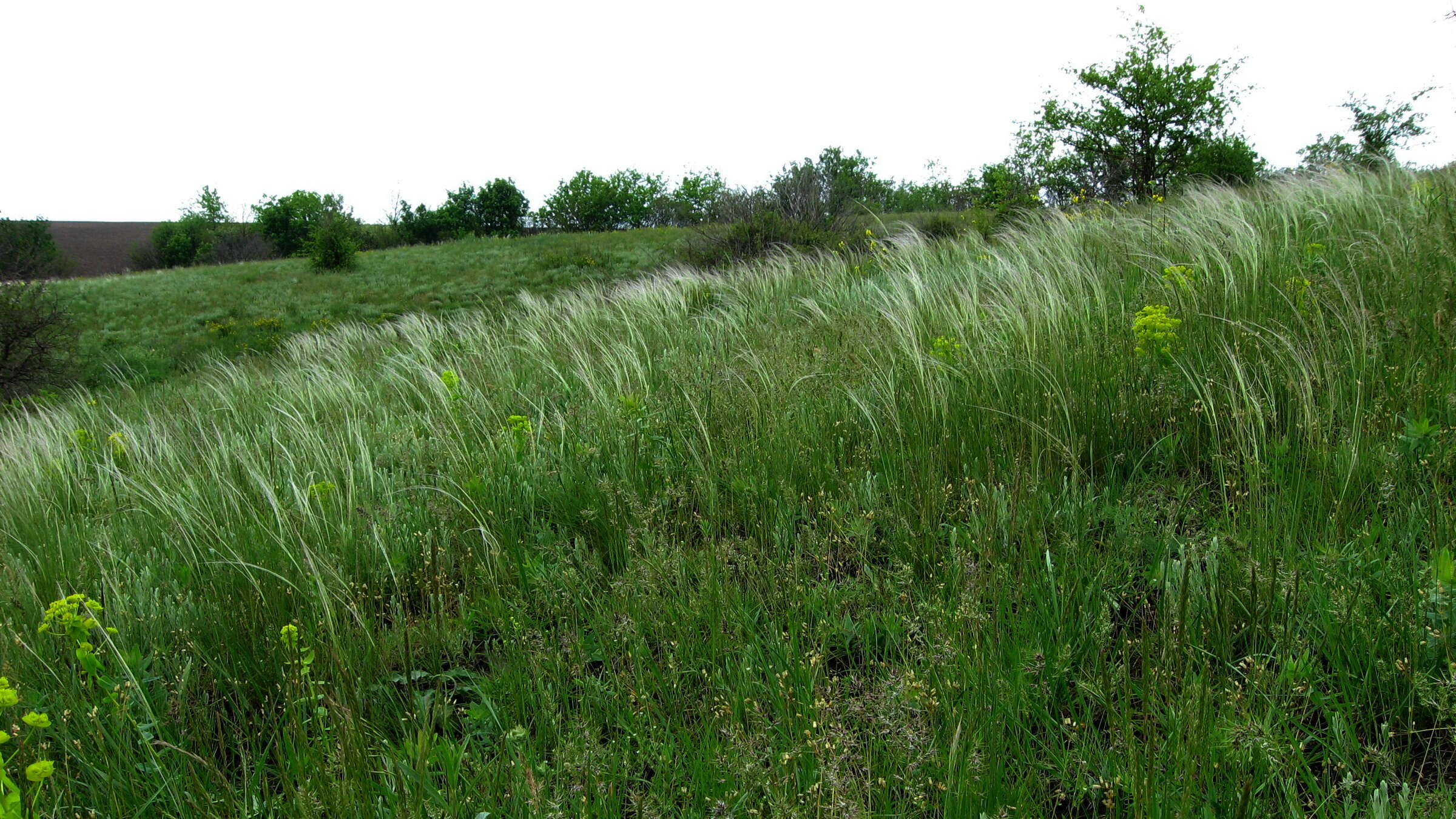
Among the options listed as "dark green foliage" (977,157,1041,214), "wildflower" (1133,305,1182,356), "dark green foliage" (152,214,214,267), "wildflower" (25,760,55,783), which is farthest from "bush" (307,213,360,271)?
"dark green foliage" (152,214,214,267)

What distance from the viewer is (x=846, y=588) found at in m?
1.71

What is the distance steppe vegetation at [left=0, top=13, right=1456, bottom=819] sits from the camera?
1196 millimetres

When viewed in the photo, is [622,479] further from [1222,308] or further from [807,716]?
[1222,308]

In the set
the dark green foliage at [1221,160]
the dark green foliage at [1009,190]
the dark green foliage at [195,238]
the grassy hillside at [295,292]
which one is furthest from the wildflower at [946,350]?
the dark green foliage at [195,238]

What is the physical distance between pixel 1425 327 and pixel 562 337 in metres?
4.68

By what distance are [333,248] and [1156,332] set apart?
101 ft

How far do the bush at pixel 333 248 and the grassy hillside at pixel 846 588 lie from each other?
Result: 2738 centimetres

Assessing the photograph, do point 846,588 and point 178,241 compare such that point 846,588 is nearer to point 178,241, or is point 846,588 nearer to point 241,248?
point 241,248

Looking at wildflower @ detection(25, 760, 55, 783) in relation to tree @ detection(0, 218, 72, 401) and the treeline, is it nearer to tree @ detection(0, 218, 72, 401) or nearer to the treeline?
the treeline

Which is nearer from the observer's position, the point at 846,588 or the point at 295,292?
the point at 846,588

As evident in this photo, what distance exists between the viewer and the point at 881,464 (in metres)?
2.28

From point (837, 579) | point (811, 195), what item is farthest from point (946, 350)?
point (811, 195)

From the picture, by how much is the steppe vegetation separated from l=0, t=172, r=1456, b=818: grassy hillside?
0.05 ft

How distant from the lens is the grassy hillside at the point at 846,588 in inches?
47.1
